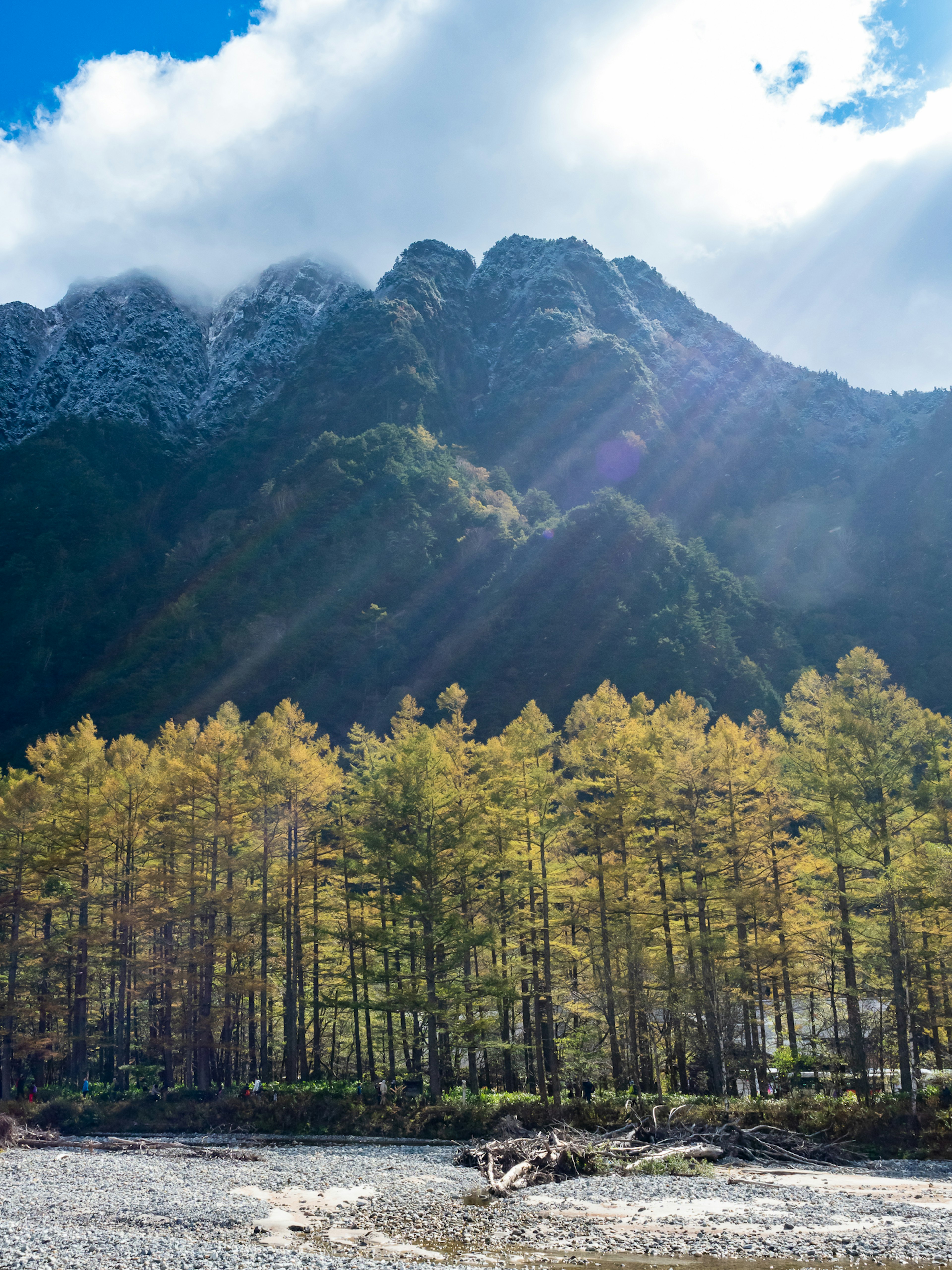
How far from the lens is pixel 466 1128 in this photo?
25.7 metres

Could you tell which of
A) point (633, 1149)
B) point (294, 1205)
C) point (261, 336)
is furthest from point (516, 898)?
point (261, 336)

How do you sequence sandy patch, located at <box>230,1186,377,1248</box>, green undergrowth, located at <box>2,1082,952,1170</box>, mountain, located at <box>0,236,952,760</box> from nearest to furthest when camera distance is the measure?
1. sandy patch, located at <box>230,1186,377,1248</box>
2. green undergrowth, located at <box>2,1082,952,1170</box>
3. mountain, located at <box>0,236,952,760</box>

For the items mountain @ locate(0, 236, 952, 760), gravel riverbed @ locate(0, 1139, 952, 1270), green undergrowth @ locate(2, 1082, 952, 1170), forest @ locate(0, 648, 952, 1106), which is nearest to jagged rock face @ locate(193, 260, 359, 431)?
mountain @ locate(0, 236, 952, 760)

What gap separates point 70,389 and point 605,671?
131429 mm

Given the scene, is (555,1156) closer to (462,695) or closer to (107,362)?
(462,695)

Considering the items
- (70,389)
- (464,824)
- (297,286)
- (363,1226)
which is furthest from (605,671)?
(297,286)

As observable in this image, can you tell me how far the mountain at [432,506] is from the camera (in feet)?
329

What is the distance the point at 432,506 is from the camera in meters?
121

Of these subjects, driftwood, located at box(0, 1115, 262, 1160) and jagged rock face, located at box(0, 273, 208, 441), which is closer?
driftwood, located at box(0, 1115, 262, 1160)

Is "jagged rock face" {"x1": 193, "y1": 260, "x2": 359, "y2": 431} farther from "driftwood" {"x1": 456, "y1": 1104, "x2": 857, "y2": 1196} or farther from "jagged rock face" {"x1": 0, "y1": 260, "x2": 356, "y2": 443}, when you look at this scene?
"driftwood" {"x1": 456, "y1": 1104, "x2": 857, "y2": 1196}

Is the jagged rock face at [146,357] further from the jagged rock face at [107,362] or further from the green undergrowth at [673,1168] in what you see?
the green undergrowth at [673,1168]

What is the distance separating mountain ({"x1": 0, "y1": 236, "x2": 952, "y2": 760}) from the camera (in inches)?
3952

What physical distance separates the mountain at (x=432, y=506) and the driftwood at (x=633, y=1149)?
64329 mm

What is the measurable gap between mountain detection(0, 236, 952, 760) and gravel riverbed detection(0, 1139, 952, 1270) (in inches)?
2658
